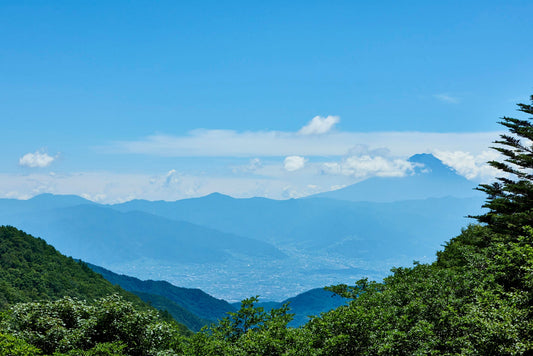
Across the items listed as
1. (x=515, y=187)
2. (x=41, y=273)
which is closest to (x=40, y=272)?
(x=41, y=273)

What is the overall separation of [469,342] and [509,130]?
2356cm

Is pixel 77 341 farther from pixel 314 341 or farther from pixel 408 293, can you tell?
pixel 408 293

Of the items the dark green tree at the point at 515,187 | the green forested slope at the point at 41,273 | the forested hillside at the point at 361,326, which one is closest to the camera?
the forested hillside at the point at 361,326

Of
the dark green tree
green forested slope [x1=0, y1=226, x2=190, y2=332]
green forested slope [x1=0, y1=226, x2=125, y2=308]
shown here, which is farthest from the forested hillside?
green forested slope [x1=0, y1=226, x2=125, y2=308]

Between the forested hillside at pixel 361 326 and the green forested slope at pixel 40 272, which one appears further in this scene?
the green forested slope at pixel 40 272

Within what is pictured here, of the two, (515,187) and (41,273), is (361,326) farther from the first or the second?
(41,273)

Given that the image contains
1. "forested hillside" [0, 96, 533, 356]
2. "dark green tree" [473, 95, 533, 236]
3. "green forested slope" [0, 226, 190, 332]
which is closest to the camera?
"forested hillside" [0, 96, 533, 356]

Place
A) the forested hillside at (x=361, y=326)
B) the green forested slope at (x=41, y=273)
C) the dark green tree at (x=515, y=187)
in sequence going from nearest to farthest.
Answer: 1. the forested hillside at (x=361, y=326)
2. the dark green tree at (x=515, y=187)
3. the green forested slope at (x=41, y=273)

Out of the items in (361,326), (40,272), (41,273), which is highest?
(361,326)

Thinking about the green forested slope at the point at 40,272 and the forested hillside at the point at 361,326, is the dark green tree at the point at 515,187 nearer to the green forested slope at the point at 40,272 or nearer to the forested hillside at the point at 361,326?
the forested hillside at the point at 361,326

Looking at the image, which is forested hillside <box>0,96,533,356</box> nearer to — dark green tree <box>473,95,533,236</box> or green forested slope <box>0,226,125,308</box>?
dark green tree <box>473,95,533,236</box>

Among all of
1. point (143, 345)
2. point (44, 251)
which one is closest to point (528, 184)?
point (143, 345)

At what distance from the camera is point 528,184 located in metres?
27.6

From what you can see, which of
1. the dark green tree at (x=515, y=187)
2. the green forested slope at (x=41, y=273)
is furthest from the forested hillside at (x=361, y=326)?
the green forested slope at (x=41, y=273)
